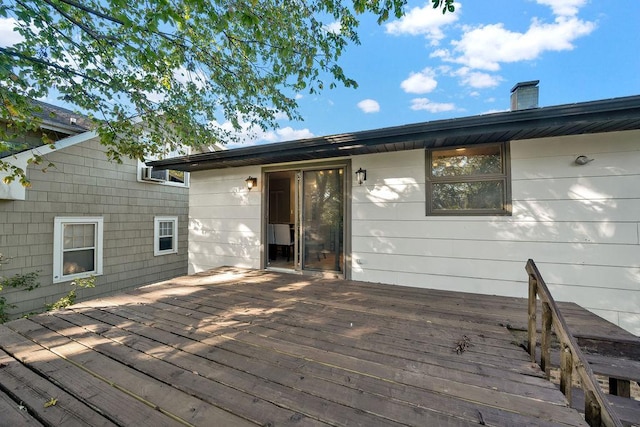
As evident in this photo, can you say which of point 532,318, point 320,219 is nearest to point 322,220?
point 320,219

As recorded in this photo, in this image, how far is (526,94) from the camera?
12.1ft

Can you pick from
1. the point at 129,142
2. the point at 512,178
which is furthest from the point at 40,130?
the point at 512,178

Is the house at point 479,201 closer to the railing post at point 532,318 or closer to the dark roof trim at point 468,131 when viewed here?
the dark roof trim at point 468,131

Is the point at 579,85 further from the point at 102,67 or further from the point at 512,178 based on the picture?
the point at 102,67

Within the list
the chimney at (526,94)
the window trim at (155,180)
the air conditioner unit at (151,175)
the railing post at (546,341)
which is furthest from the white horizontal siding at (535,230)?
the air conditioner unit at (151,175)

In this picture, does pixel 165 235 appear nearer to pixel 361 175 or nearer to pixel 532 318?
pixel 361 175

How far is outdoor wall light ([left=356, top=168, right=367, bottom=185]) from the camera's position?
160 inches

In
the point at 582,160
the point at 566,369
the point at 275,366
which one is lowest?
the point at 275,366

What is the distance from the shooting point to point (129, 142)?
4348 mm

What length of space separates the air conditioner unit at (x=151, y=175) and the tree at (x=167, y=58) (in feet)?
7.34

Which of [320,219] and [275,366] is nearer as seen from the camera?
[275,366]

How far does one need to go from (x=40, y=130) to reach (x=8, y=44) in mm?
2859

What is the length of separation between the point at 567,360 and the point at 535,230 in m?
2.24

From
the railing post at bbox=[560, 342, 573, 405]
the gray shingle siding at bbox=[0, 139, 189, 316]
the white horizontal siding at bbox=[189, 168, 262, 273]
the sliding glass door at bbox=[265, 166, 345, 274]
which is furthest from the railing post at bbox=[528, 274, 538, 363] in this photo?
the gray shingle siding at bbox=[0, 139, 189, 316]
